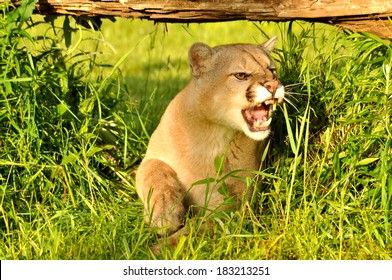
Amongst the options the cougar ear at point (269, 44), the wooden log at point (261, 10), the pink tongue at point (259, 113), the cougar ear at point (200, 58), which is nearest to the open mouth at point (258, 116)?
the pink tongue at point (259, 113)

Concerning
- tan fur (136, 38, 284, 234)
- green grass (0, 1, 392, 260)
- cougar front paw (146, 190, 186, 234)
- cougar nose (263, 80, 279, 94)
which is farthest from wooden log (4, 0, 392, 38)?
cougar front paw (146, 190, 186, 234)

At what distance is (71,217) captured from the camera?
17.1ft

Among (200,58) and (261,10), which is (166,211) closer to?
(200,58)

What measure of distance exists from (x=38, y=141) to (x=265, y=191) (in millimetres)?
1504

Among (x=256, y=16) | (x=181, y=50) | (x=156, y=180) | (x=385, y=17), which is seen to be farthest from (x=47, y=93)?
(x=181, y=50)

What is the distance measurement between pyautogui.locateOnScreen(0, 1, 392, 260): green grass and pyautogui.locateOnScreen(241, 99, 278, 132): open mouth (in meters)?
0.20

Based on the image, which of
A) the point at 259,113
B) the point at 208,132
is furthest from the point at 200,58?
the point at 259,113

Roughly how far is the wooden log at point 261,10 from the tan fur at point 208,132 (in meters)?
0.24

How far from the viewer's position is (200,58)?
555 cm

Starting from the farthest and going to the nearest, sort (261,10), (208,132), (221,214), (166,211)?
(261,10), (208,132), (166,211), (221,214)

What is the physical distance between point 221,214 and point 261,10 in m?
1.43

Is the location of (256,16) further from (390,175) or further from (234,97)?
(390,175)

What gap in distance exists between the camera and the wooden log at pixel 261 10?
223 inches

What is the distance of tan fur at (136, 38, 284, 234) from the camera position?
523 centimetres
